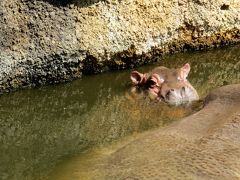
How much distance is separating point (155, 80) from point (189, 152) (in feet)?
8.84

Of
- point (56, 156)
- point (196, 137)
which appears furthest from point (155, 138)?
point (56, 156)

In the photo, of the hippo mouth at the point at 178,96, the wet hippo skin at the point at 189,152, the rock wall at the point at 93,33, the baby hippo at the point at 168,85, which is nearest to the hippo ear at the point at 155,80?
the baby hippo at the point at 168,85

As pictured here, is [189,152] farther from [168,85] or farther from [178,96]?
[168,85]

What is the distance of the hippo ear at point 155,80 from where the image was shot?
604 cm

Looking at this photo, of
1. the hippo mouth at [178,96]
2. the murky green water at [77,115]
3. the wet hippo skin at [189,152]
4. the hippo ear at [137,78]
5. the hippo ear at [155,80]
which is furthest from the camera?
the hippo ear at [137,78]

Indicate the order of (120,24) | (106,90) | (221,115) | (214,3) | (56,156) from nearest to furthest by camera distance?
(221,115) → (56,156) → (106,90) → (120,24) → (214,3)

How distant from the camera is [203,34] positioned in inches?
298

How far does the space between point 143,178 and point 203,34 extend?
453 centimetres

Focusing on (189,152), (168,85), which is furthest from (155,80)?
(189,152)

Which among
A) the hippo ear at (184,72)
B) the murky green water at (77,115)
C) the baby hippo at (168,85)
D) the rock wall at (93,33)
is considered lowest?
the murky green water at (77,115)

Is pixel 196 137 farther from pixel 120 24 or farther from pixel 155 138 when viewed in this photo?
pixel 120 24

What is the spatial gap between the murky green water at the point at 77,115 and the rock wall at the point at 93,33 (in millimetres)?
165

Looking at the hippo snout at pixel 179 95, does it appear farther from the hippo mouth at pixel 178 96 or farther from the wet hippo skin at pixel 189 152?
the wet hippo skin at pixel 189 152

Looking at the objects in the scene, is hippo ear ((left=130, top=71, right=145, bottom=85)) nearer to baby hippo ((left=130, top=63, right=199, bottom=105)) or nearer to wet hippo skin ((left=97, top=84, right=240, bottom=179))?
baby hippo ((left=130, top=63, right=199, bottom=105))
